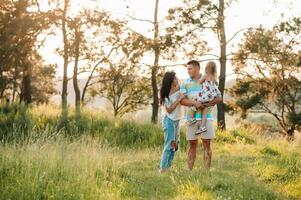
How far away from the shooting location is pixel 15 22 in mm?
27625

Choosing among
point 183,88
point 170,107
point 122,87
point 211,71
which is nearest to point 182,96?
point 183,88

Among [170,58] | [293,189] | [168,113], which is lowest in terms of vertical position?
[293,189]

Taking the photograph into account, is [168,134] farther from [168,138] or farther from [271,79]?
[271,79]

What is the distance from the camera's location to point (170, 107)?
949 cm

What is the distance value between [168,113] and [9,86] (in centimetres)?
4342

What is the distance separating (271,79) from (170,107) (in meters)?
29.9

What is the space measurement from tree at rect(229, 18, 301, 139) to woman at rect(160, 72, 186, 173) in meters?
18.2

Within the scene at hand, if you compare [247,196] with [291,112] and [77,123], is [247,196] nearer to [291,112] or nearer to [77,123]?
[77,123]

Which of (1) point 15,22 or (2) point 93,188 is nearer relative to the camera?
(2) point 93,188

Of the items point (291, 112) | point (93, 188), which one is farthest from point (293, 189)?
point (291, 112)

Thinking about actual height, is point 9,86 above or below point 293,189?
above

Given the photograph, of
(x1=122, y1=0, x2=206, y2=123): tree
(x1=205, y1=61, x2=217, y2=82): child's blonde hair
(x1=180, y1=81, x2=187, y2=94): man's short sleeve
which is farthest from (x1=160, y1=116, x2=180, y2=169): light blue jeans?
(x1=122, y1=0, x2=206, y2=123): tree

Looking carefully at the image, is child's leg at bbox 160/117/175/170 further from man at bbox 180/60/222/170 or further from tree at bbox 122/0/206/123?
tree at bbox 122/0/206/123

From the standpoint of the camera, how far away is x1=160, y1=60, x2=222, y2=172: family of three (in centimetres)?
929
